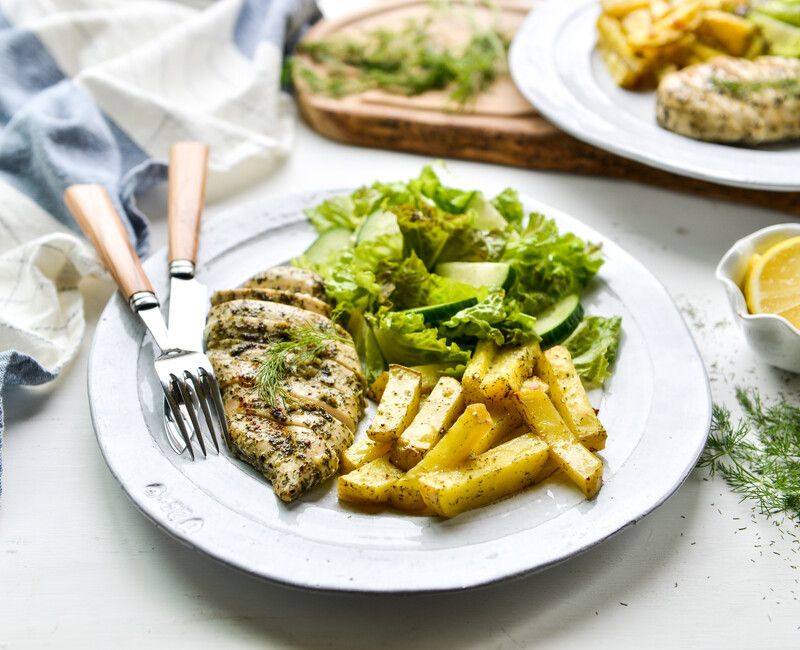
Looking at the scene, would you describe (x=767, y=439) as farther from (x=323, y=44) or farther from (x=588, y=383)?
(x=323, y=44)

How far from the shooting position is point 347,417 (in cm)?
293

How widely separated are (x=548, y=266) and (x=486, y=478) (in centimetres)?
115

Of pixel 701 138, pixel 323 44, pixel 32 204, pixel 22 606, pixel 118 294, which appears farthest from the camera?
pixel 323 44

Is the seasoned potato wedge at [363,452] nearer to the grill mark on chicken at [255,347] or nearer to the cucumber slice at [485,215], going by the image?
the grill mark on chicken at [255,347]

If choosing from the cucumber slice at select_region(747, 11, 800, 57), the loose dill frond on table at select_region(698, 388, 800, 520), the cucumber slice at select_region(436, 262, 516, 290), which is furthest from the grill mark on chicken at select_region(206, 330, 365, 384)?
the cucumber slice at select_region(747, 11, 800, 57)

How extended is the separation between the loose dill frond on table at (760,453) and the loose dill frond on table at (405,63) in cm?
255

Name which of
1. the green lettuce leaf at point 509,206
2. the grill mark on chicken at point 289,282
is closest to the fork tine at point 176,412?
the grill mark on chicken at point 289,282

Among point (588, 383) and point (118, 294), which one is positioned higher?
point (118, 294)

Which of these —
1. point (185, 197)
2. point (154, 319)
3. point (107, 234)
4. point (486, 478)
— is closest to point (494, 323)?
point (486, 478)

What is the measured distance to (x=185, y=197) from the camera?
3766mm

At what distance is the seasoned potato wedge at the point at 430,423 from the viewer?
107 inches

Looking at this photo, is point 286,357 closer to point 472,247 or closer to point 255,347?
point 255,347

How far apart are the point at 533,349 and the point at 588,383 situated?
9.5 inches

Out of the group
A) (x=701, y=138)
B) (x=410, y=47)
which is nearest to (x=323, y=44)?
(x=410, y=47)
